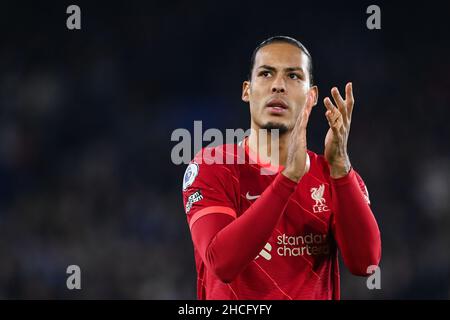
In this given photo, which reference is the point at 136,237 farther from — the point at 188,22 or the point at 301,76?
the point at 301,76

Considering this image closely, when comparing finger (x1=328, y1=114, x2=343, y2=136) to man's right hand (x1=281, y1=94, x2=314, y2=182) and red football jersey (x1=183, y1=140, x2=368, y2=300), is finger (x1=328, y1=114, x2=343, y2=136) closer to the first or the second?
man's right hand (x1=281, y1=94, x2=314, y2=182)

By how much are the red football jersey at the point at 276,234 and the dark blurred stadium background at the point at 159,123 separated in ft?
13.8

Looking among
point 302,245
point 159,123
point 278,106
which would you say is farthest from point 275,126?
point 159,123

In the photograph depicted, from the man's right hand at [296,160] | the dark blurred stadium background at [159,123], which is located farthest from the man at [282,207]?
the dark blurred stadium background at [159,123]

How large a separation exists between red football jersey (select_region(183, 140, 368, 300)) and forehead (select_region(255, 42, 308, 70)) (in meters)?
0.47

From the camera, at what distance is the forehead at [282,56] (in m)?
3.16

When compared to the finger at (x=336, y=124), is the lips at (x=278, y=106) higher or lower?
higher

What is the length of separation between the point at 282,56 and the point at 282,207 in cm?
87

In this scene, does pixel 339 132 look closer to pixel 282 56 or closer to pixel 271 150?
pixel 271 150

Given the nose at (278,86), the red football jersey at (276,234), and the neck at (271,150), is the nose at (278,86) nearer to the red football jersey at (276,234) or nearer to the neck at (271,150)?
the neck at (271,150)
